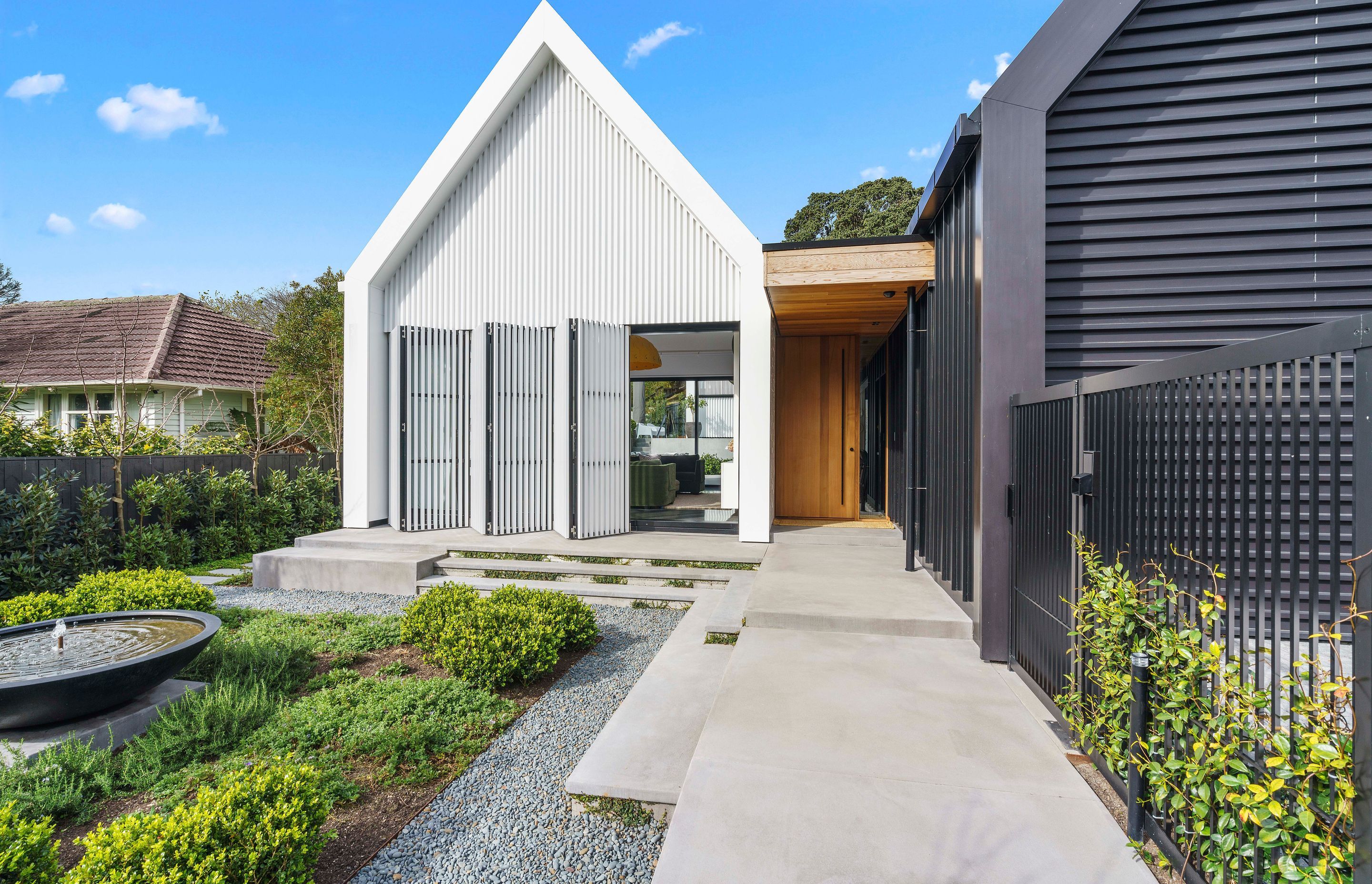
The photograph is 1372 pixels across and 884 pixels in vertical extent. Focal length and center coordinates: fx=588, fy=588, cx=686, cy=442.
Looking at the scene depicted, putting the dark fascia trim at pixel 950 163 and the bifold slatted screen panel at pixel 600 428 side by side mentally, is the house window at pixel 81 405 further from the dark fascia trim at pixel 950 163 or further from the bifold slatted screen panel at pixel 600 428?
the dark fascia trim at pixel 950 163

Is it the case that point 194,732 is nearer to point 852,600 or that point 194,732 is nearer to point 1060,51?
point 852,600

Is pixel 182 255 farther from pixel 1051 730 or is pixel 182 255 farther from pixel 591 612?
pixel 1051 730

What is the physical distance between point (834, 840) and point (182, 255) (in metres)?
33.8

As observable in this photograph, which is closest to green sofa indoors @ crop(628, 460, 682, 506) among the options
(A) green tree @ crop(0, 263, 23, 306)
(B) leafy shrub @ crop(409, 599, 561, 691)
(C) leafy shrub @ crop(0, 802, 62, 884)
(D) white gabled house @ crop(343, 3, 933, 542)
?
(D) white gabled house @ crop(343, 3, 933, 542)

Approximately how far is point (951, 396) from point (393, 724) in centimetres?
412

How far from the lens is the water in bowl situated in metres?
2.96

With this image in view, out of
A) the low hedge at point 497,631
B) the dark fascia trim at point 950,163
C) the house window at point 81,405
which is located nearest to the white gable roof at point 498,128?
the dark fascia trim at point 950,163

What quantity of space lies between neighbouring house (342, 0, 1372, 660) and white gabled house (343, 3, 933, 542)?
0.11 ft

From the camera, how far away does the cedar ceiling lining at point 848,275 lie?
16.8 ft

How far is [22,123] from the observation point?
1421 cm

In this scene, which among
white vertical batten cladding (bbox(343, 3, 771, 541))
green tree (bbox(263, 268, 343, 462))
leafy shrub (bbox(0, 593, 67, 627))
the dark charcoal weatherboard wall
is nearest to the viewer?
the dark charcoal weatherboard wall

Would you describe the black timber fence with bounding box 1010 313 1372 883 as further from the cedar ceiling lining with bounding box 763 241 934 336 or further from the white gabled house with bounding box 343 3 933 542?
the white gabled house with bounding box 343 3 933 542

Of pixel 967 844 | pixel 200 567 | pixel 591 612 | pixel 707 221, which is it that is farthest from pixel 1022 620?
pixel 200 567

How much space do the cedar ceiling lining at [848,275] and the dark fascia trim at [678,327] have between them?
2.00ft
